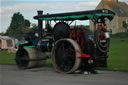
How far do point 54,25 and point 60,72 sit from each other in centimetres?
252

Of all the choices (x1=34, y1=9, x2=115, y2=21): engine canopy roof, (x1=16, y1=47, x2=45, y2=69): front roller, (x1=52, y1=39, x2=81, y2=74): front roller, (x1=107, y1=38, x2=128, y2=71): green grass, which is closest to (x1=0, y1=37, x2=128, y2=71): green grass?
(x1=107, y1=38, x2=128, y2=71): green grass

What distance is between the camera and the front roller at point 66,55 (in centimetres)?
1162

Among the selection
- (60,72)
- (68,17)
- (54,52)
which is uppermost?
(68,17)

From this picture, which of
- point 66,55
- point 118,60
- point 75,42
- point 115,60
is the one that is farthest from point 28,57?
point 118,60

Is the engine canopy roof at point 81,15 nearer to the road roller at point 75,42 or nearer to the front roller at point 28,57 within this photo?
the road roller at point 75,42

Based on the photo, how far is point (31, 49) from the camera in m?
14.1

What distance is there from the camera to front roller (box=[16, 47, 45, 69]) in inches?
547

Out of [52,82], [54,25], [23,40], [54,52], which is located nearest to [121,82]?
[52,82]

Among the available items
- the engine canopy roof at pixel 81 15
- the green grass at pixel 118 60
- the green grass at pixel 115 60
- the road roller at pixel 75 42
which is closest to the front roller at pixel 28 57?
the road roller at pixel 75 42

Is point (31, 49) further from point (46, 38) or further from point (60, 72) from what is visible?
point (60, 72)

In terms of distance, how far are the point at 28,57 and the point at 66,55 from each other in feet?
8.50

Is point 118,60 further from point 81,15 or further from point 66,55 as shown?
point 81,15

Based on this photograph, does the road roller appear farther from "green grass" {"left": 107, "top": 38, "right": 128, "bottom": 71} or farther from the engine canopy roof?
"green grass" {"left": 107, "top": 38, "right": 128, "bottom": 71}

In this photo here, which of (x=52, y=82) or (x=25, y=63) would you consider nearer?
(x=52, y=82)
